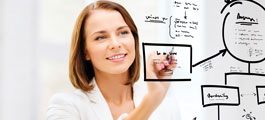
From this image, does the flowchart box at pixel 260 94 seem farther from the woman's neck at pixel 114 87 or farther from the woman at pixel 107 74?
the woman's neck at pixel 114 87

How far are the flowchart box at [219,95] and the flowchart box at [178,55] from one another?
105 mm

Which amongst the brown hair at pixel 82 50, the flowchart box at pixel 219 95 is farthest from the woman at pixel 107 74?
the flowchart box at pixel 219 95

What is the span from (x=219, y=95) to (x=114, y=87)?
0.45 meters

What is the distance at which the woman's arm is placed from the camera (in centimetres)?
106

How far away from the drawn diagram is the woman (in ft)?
0.77

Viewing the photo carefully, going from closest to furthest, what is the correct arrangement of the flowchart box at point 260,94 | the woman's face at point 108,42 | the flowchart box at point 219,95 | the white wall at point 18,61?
the white wall at point 18,61 < the woman's face at point 108,42 < the flowchart box at point 219,95 < the flowchart box at point 260,94

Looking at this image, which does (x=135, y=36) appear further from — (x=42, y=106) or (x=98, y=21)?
(x=42, y=106)

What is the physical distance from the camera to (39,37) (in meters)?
0.96

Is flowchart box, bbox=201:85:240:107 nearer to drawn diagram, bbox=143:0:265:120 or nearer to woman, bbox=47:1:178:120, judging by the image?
drawn diagram, bbox=143:0:265:120

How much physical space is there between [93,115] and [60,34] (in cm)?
28

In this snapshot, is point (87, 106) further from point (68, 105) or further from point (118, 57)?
point (118, 57)

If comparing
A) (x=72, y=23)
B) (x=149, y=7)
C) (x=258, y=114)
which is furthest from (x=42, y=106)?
(x=258, y=114)

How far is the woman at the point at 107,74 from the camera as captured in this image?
3.27 ft

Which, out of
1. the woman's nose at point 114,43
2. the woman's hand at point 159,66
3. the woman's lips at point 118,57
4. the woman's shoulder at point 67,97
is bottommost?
the woman's shoulder at point 67,97
